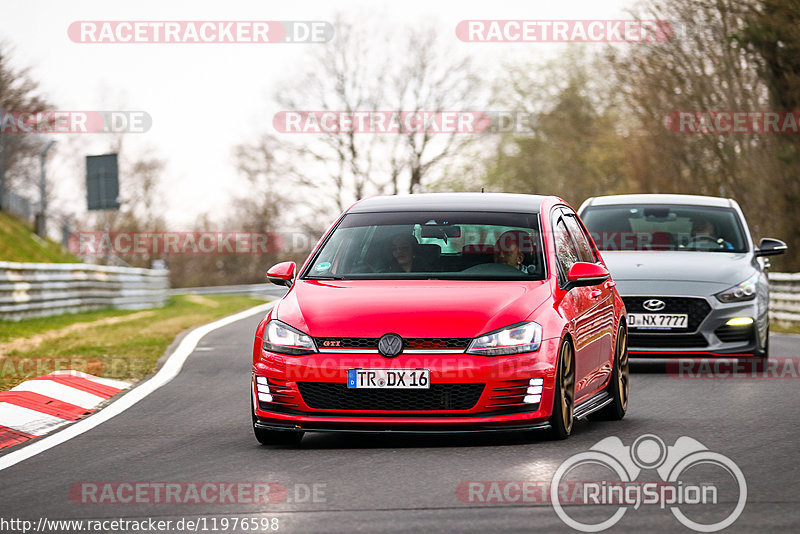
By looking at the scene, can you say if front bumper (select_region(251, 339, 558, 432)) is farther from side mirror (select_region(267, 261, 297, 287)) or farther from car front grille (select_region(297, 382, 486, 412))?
side mirror (select_region(267, 261, 297, 287))

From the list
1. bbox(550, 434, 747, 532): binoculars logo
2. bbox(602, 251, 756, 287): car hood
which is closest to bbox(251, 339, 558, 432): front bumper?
bbox(550, 434, 747, 532): binoculars logo

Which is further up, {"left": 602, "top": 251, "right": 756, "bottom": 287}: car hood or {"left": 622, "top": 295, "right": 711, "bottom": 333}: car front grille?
{"left": 602, "top": 251, "right": 756, "bottom": 287}: car hood

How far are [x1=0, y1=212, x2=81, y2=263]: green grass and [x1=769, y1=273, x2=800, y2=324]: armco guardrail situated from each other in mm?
23329

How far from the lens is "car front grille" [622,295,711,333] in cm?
1372

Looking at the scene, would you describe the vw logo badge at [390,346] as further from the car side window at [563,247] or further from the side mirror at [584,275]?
the car side window at [563,247]

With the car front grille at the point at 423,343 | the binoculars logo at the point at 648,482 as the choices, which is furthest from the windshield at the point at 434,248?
the binoculars logo at the point at 648,482

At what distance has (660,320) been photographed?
13719 mm

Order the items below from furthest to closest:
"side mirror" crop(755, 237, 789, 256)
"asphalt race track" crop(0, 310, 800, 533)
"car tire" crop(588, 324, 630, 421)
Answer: "side mirror" crop(755, 237, 789, 256), "car tire" crop(588, 324, 630, 421), "asphalt race track" crop(0, 310, 800, 533)

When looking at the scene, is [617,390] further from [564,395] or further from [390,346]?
[390,346]

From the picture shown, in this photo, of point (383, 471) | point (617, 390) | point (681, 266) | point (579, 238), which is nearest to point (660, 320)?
point (681, 266)

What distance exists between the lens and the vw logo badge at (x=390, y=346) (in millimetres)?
7941

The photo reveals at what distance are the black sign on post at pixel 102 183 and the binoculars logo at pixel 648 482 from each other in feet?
126

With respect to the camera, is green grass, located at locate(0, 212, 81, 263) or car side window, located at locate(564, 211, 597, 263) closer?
car side window, located at locate(564, 211, 597, 263)

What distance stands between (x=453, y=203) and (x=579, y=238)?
4.01 feet
